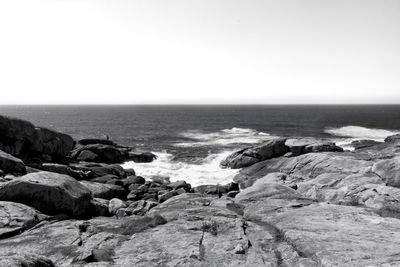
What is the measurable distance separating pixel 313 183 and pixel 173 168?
23442mm

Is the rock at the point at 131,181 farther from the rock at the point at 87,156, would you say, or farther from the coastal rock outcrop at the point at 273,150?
the coastal rock outcrop at the point at 273,150

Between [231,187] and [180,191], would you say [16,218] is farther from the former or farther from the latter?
[231,187]

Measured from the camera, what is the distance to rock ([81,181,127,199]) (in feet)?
88.1

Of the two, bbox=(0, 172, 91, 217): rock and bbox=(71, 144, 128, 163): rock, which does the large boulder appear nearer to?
bbox=(71, 144, 128, 163): rock

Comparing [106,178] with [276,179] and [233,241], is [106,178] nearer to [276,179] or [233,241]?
[276,179]

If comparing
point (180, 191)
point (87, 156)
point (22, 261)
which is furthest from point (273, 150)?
point (22, 261)

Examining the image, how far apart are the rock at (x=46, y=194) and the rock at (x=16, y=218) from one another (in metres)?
1.10

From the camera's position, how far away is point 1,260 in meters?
8.60

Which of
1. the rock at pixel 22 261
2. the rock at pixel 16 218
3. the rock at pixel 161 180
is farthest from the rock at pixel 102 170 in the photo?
the rock at pixel 22 261

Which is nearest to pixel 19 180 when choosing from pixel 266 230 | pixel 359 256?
pixel 266 230

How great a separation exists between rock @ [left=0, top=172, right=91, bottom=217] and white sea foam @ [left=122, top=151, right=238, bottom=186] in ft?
60.6

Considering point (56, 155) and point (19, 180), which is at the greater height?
point (19, 180)

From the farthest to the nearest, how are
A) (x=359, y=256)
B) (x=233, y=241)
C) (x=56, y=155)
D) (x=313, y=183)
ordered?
1. (x=56, y=155)
2. (x=313, y=183)
3. (x=233, y=241)
4. (x=359, y=256)

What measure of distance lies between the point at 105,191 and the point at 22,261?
62.7ft
